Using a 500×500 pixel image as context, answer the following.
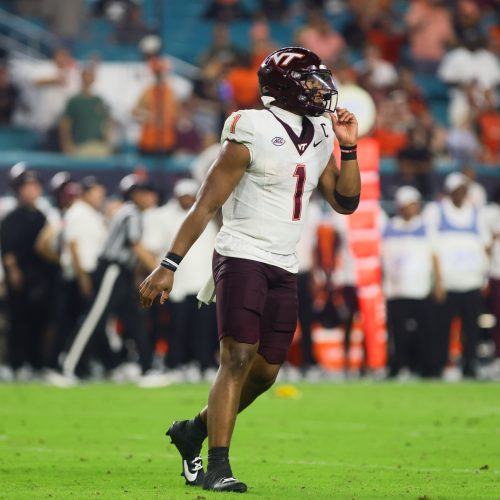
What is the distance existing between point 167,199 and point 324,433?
28.0ft

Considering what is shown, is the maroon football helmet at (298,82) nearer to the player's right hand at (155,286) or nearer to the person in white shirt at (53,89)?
the player's right hand at (155,286)

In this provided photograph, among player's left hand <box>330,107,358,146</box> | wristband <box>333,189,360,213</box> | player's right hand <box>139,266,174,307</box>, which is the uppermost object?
player's left hand <box>330,107,358,146</box>

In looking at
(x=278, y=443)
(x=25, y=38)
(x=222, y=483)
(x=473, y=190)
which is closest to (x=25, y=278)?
(x=473, y=190)

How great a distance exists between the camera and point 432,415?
482 inches

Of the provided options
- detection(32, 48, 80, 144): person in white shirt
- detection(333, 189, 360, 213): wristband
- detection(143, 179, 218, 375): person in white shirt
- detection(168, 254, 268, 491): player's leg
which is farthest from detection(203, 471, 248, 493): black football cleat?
detection(32, 48, 80, 144): person in white shirt

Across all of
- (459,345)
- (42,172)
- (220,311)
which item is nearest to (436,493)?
(220,311)

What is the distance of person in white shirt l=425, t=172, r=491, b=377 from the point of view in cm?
1723

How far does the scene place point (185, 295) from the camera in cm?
1734

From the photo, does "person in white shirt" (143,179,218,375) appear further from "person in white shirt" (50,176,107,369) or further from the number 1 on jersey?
the number 1 on jersey

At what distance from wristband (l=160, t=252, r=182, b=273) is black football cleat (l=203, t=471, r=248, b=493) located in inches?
38.7

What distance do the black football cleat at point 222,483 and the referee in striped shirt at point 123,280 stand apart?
9.03 metres

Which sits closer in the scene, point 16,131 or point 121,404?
point 121,404

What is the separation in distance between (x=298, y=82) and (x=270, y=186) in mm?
527

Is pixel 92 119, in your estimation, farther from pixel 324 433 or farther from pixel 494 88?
pixel 324 433
